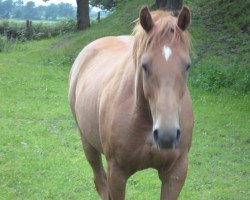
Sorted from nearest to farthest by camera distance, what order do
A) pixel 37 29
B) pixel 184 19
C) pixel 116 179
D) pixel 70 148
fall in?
pixel 184 19 → pixel 116 179 → pixel 70 148 → pixel 37 29

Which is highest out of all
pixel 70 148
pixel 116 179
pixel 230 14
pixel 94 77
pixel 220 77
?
pixel 94 77

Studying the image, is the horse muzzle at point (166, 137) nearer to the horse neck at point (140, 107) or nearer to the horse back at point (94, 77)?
the horse neck at point (140, 107)

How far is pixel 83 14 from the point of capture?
23.8m

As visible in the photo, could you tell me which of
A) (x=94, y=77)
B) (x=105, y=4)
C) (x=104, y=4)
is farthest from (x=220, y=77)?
(x=104, y=4)

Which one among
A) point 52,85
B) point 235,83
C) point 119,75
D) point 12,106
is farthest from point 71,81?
point 52,85

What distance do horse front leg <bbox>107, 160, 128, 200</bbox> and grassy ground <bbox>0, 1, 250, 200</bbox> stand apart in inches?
69.3

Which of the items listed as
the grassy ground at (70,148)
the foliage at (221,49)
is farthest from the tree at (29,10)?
the grassy ground at (70,148)

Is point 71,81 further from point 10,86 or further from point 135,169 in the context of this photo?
point 10,86

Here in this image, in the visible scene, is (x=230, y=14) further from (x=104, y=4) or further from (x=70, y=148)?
(x=104, y=4)

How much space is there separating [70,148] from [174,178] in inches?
161

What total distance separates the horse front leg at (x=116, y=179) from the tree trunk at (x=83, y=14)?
2008 cm

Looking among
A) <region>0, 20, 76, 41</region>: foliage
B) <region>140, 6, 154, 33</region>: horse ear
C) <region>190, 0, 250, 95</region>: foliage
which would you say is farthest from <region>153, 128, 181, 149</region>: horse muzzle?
<region>0, 20, 76, 41</region>: foliage

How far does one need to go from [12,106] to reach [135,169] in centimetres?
718

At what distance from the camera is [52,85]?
41.9 ft
